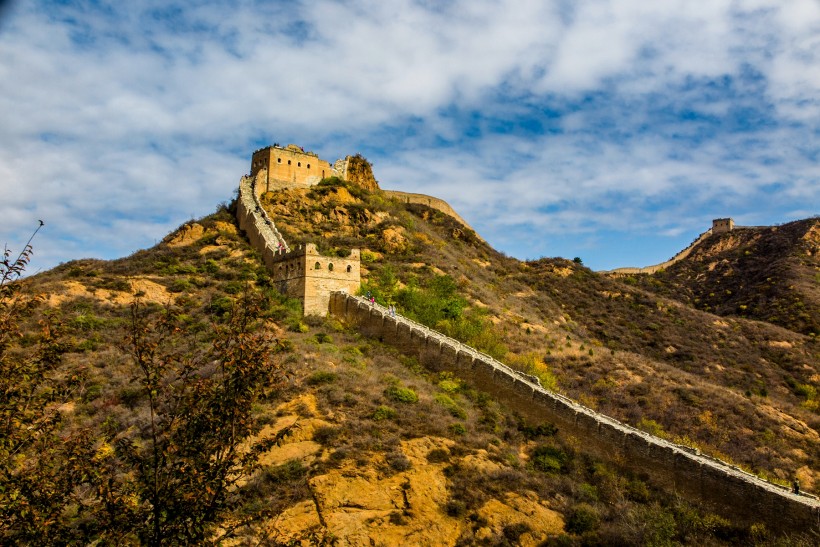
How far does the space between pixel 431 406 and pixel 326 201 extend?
30.1 meters

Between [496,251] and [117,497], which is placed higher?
[496,251]

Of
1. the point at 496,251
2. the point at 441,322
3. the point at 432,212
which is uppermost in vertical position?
the point at 432,212

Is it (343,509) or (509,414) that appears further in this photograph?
(509,414)

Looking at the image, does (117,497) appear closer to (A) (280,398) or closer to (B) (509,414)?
(A) (280,398)

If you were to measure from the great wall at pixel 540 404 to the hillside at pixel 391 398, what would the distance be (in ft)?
1.83

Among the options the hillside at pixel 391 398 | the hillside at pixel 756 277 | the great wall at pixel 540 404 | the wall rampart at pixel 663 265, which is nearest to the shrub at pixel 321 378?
the hillside at pixel 391 398

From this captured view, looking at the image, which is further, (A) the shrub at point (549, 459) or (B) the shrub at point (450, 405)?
(B) the shrub at point (450, 405)

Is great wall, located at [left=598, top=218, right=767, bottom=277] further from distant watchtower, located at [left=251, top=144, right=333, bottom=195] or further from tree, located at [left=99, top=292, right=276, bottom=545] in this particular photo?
tree, located at [left=99, top=292, right=276, bottom=545]

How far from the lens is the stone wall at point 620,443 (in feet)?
55.5

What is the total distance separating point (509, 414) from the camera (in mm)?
23984

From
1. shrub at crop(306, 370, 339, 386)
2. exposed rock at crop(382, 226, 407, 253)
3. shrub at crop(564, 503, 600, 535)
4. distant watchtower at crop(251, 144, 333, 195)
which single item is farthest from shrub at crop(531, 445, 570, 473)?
distant watchtower at crop(251, 144, 333, 195)

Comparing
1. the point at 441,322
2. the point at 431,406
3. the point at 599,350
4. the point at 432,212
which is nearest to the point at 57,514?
the point at 431,406

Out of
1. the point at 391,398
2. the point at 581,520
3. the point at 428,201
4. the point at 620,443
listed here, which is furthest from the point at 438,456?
the point at 428,201

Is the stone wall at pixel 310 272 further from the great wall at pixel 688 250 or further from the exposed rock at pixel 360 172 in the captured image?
the great wall at pixel 688 250
